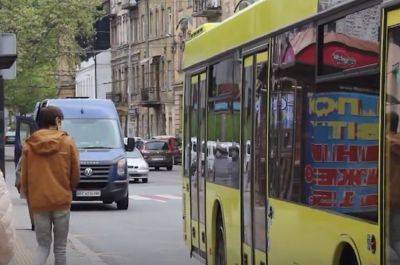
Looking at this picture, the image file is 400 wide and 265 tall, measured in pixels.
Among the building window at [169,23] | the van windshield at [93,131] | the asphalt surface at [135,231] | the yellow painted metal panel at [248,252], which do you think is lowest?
the asphalt surface at [135,231]

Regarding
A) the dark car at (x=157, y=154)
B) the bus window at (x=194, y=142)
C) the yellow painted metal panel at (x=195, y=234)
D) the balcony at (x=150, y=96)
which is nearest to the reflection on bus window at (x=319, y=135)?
the bus window at (x=194, y=142)

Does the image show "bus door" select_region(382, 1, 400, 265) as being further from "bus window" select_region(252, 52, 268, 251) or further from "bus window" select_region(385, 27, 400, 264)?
"bus window" select_region(252, 52, 268, 251)

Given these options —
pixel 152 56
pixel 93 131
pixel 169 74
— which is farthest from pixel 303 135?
pixel 152 56

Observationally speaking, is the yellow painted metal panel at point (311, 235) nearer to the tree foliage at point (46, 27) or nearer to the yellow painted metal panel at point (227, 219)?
the yellow painted metal panel at point (227, 219)

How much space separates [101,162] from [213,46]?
13101mm

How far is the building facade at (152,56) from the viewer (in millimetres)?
74750

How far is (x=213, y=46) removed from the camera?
11523 mm

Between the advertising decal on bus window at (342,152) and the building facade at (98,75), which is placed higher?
the building facade at (98,75)

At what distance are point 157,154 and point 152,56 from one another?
91.9ft

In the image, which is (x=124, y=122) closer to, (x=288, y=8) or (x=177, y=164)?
(x=177, y=164)

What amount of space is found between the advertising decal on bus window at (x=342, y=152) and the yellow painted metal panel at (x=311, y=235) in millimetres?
92

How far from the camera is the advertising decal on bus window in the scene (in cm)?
621

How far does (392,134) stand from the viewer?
5.84 m

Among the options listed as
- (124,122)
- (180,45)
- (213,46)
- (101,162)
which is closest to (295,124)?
(213,46)
